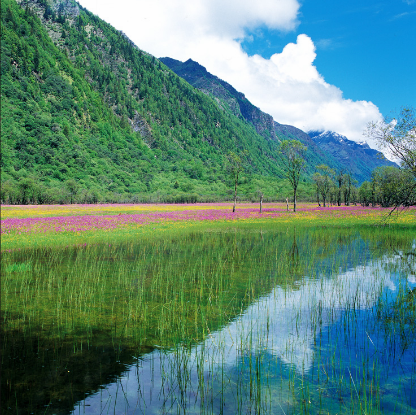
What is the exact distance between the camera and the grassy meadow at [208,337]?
4.14 m

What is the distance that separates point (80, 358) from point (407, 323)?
21.6 ft

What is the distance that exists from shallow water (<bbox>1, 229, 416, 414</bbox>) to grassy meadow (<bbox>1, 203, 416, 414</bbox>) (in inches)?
1.0

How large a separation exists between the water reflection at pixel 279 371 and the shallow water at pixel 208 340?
0.02 meters

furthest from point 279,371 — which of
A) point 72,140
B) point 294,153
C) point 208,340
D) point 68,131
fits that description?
point 68,131

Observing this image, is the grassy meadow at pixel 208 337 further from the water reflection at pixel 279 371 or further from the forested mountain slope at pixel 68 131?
the forested mountain slope at pixel 68 131

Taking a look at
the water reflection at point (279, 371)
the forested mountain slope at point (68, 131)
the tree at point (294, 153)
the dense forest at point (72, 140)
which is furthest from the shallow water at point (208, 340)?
the forested mountain slope at point (68, 131)

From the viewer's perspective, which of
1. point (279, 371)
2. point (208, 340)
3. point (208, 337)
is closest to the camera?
point (279, 371)

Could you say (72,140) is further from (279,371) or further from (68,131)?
Answer: (279,371)

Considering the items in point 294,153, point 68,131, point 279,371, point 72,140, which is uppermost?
point 68,131

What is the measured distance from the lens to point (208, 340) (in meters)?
5.82

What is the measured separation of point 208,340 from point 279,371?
59.3 inches

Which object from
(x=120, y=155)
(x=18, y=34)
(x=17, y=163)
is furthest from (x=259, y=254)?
(x=18, y=34)

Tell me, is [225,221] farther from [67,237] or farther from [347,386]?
[347,386]

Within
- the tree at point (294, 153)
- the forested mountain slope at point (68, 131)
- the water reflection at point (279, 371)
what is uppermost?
the forested mountain slope at point (68, 131)
